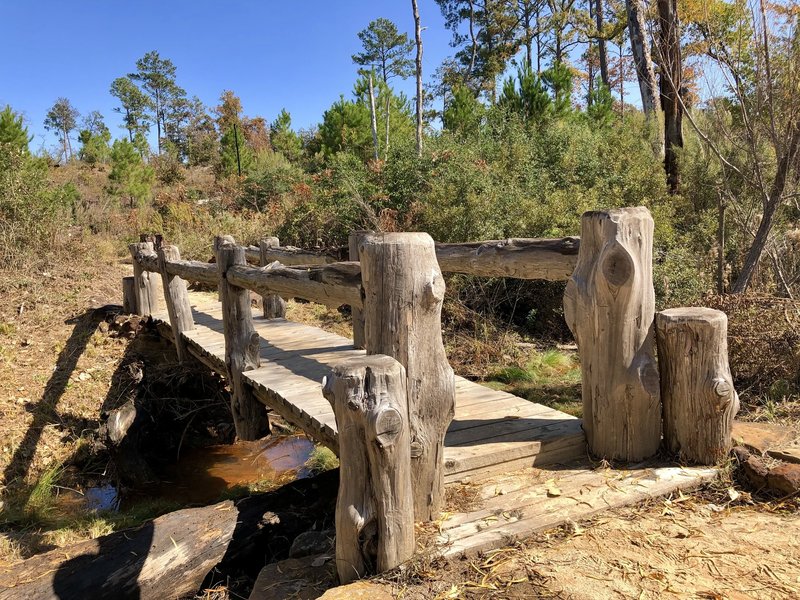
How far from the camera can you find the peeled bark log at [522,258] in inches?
128

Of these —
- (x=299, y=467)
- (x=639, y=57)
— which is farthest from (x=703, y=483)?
(x=639, y=57)

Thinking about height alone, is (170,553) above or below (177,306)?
below

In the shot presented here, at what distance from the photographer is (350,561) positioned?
2.39 m

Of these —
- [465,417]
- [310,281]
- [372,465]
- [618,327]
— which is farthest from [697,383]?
[310,281]

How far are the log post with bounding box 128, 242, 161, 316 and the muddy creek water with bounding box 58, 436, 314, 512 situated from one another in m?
2.34

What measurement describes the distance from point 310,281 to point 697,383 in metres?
2.40

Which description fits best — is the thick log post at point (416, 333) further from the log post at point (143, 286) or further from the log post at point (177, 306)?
the log post at point (143, 286)

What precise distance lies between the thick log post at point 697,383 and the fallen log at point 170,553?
209cm

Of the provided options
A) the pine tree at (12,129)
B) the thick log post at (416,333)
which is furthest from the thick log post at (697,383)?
the pine tree at (12,129)

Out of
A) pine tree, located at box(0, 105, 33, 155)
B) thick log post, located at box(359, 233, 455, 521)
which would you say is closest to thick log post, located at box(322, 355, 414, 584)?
thick log post, located at box(359, 233, 455, 521)

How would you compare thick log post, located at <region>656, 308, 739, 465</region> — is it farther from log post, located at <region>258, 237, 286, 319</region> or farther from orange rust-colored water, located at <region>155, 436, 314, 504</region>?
log post, located at <region>258, 237, 286, 319</region>

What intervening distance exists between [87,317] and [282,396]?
5.51 meters

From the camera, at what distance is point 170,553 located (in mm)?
3266

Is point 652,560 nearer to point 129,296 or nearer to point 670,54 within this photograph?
point 670,54
